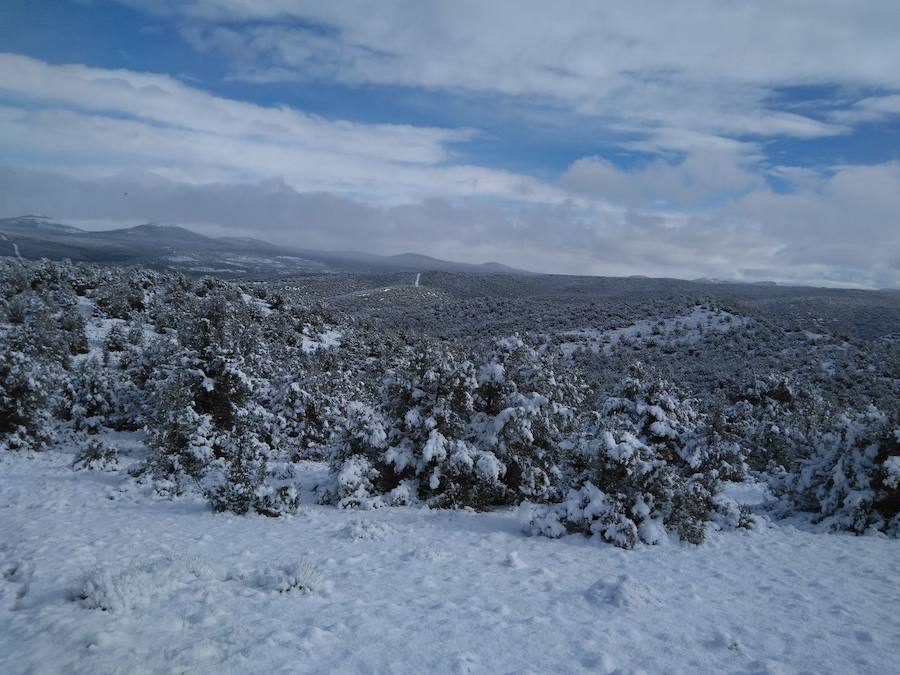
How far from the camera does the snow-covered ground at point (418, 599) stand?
17.3ft

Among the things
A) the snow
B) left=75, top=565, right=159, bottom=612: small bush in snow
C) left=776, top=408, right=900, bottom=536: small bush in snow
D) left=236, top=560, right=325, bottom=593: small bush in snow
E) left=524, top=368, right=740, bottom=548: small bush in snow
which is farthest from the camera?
the snow

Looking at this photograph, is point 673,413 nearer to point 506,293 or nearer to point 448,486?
point 448,486

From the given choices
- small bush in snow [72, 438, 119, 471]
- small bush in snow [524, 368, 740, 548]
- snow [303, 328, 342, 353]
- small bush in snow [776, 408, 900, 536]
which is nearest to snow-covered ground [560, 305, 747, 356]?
snow [303, 328, 342, 353]

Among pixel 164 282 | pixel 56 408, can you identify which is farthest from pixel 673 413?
pixel 164 282

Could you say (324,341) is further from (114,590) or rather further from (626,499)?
(114,590)

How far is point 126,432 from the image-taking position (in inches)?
718

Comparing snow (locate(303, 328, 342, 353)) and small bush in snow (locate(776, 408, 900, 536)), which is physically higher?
small bush in snow (locate(776, 408, 900, 536))

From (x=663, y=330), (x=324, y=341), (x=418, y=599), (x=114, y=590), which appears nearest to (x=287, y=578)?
(x=418, y=599)

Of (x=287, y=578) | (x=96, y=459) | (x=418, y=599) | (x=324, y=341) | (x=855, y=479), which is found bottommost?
(x=96, y=459)

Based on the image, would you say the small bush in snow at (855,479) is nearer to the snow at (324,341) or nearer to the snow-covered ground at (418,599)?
the snow-covered ground at (418,599)

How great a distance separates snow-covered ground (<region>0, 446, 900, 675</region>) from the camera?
529 centimetres

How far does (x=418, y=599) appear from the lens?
267 inches

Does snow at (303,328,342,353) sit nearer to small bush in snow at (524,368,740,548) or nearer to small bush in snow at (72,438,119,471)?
small bush in snow at (72,438,119,471)

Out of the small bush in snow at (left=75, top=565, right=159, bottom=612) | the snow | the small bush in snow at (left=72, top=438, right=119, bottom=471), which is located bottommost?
the small bush in snow at (left=72, top=438, right=119, bottom=471)
